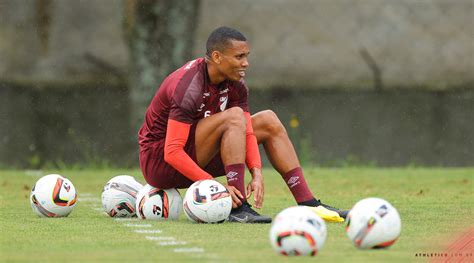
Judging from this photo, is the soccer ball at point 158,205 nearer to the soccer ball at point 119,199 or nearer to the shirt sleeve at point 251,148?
the soccer ball at point 119,199

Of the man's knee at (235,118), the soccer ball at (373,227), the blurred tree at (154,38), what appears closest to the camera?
the soccer ball at (373,227)

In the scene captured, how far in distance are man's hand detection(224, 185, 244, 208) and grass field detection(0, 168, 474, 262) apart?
25 cm

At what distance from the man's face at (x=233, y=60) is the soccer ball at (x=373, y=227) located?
2527mm

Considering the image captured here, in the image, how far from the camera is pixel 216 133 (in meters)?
10.2

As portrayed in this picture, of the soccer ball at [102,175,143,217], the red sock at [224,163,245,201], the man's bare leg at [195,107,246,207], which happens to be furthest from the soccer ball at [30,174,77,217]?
the red sock at [224,163,245,201]

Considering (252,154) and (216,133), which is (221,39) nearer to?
(216,133)

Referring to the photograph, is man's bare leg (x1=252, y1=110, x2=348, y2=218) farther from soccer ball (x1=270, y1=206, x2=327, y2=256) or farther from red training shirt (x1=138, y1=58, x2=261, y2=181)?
soccer ball (x1=270, y1=206, x2=327, y2=256)

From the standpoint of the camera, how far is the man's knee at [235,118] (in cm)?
1009

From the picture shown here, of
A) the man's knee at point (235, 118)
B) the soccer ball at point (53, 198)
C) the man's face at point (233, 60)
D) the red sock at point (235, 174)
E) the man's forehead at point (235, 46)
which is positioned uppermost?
the man's forehead at point (235, 46)

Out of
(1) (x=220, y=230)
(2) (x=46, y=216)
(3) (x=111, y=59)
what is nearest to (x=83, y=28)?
(3) (x=111, y=59)

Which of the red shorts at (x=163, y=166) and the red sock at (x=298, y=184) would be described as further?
the red sock at (x=298, y=184)

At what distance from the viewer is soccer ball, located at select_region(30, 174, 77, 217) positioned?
34.6ft

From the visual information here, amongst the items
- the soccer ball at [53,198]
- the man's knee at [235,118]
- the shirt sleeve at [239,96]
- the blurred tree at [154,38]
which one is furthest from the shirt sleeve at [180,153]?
the blurred tree at [154,38]

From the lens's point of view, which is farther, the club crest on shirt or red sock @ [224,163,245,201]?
the club crest on shirt
